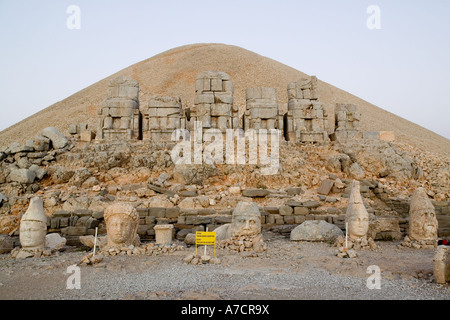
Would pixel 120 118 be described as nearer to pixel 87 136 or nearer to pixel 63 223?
pixel 87 136

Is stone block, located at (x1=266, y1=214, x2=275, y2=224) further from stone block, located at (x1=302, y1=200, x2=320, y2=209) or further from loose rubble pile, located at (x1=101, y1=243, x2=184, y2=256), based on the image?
loose rubble pile, located at (x1=101, y1=243, x2=184, y2=256)

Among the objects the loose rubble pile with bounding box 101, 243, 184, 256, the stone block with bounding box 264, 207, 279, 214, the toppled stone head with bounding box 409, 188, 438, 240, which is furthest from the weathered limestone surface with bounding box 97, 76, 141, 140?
the toppled stone head with bounding box 409, 188, 438, 240

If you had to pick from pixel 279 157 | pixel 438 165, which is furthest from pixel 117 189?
pixel 438 165

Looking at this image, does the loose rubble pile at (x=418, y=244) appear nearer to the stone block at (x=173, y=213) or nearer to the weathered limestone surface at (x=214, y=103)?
the stone block at (x=173, y=213)

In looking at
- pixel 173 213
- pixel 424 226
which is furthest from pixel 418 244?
pixel 173 213

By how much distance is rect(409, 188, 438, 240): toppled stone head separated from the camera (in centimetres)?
988

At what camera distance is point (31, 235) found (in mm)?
9039

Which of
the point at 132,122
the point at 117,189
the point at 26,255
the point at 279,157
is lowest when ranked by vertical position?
the point at 26,255

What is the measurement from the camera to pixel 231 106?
58.5 feet

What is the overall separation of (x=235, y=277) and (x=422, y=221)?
600 cm

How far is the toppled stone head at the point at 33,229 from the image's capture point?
9016mm

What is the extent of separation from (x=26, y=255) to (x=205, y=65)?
38.7m

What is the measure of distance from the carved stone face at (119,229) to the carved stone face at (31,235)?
176 cm
